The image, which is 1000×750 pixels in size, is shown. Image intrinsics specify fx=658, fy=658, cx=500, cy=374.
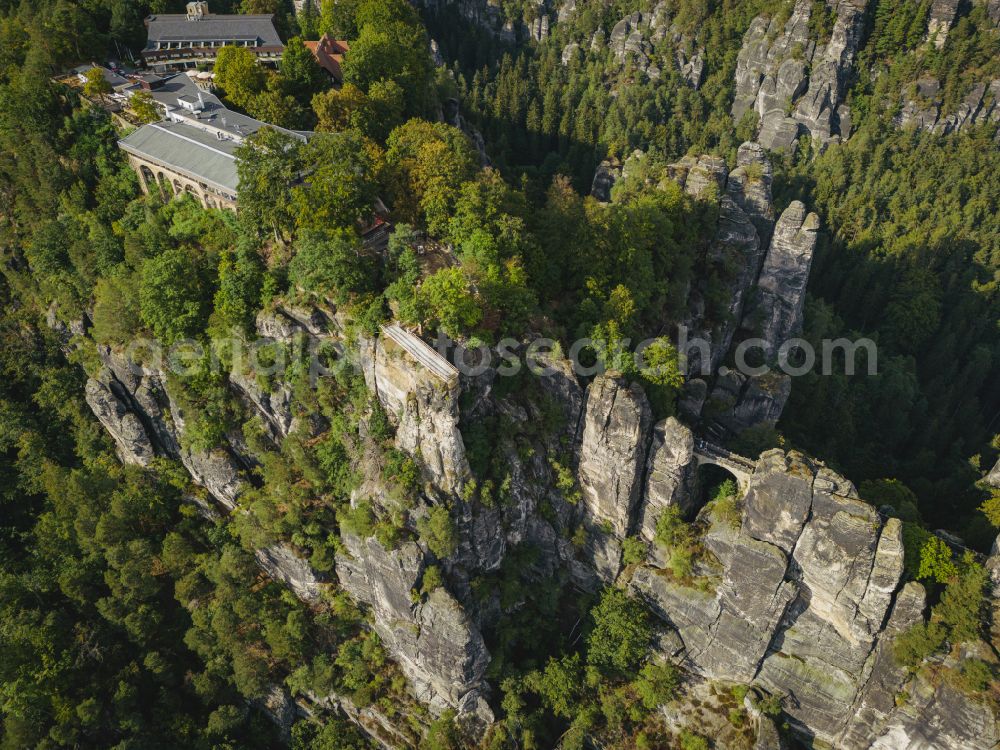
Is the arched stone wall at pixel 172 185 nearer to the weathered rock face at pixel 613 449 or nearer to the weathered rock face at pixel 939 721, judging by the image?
the weathered rock face at pixel 613 449

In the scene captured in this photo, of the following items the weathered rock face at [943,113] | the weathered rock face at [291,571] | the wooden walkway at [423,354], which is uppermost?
the wooden walkway at [423,354]

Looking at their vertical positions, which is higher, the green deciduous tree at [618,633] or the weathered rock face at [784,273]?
the weathered rock face at [784,273]

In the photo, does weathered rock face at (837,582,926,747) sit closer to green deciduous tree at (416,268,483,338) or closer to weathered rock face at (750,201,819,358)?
weathered rock face at (750,201,819,358)

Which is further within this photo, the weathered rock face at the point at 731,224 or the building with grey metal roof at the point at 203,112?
the weathered rock face at the point at 731,224

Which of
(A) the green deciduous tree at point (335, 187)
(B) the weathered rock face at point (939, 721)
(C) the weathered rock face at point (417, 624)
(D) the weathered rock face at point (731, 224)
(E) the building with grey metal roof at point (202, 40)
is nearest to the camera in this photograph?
(B) the weathered rock face at point (939, 721)

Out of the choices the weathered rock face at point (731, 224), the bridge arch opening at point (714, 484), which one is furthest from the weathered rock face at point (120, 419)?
the weathered rock face at point (731, 224)

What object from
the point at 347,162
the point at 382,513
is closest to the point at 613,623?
the point at 382,513
